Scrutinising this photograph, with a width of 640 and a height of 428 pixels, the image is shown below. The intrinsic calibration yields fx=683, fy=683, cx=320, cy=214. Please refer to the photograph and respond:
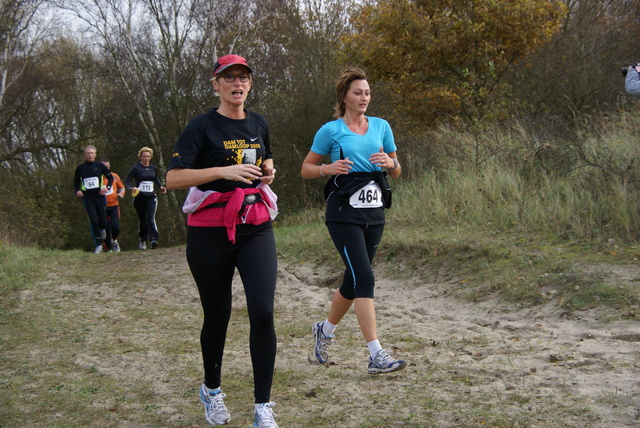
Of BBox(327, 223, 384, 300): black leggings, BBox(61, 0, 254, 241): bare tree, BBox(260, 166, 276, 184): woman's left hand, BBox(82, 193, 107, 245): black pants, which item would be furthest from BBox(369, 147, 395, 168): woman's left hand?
BBox(61, 0, 254, 241): bare tree

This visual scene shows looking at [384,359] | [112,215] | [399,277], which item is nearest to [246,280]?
[384,359]

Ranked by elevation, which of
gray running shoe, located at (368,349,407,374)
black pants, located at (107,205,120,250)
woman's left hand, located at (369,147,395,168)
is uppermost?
woman's left hand, located at (369,147,395,168)

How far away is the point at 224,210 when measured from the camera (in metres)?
3.89

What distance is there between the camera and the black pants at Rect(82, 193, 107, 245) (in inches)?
561

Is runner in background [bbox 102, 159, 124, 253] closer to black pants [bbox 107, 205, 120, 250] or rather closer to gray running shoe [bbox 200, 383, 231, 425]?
black pants [bbox 107, 205, 120, 250]

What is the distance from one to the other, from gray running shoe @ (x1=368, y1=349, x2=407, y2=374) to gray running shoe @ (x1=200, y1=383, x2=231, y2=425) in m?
1.17

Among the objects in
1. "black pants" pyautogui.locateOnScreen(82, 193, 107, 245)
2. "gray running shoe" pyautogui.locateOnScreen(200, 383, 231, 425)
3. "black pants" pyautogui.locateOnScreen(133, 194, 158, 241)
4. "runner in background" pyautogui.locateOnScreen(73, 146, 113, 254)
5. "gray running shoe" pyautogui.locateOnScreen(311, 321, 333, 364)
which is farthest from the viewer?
"black pants" pyautogui.locateOnScreen(133, 194, 158, 241)

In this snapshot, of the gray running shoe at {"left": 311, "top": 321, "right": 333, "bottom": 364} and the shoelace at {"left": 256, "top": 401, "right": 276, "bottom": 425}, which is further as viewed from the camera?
the gray running shoe at {"left": 311, "top": 321, "right": 333, "bottom": 364}

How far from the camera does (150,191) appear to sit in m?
15.1

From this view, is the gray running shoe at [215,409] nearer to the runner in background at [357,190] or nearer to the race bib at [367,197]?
the runner in background at [357,190]

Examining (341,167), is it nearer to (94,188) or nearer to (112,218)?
(94,188)

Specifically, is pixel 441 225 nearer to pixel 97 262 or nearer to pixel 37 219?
pixel 97 262

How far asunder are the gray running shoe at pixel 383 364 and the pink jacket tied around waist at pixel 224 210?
4.86 feet

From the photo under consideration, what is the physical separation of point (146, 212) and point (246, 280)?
11942mm
